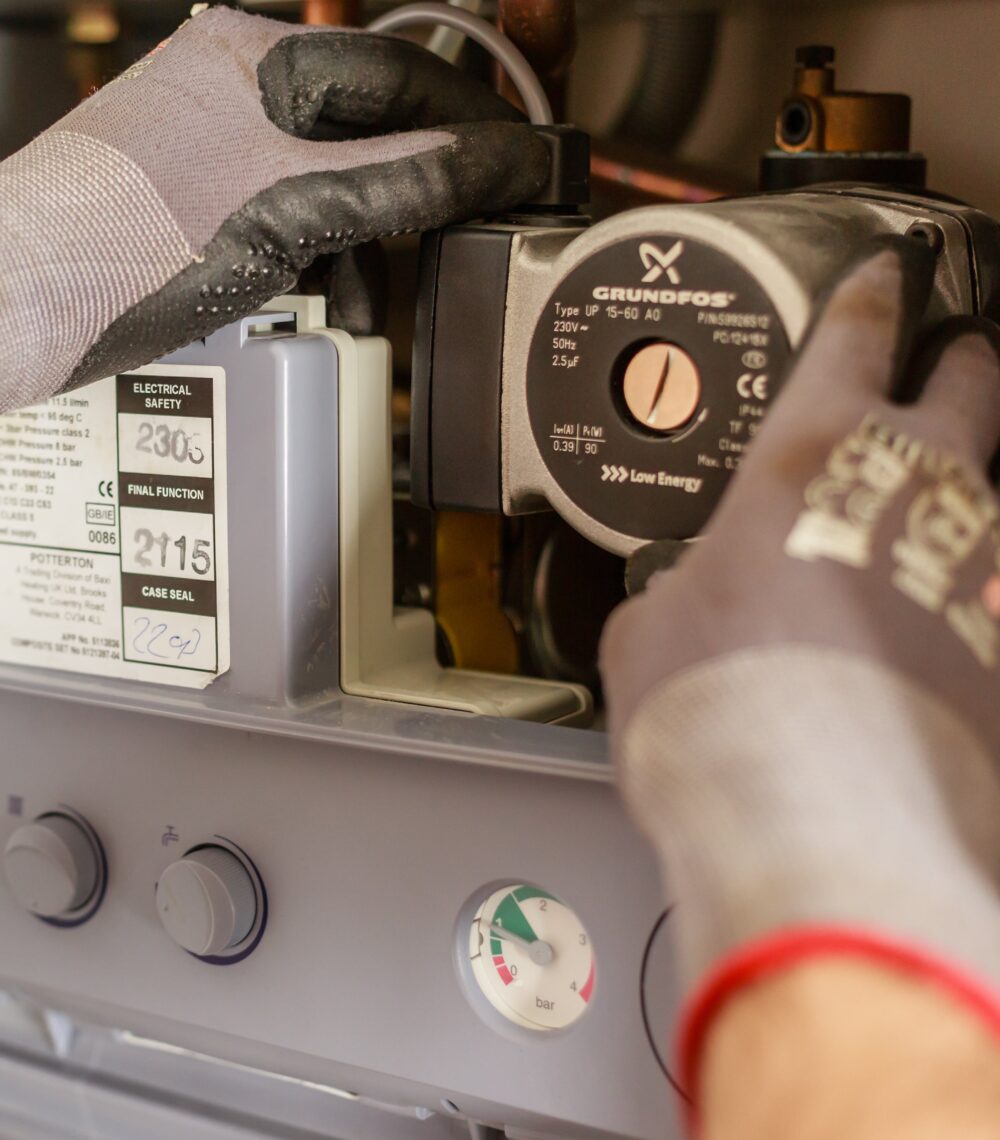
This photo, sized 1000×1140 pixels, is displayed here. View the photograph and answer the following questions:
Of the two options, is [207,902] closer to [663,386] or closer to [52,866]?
[52,866]

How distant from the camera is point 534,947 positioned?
588 mm

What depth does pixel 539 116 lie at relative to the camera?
29.5 inches

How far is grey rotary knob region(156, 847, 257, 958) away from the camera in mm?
618

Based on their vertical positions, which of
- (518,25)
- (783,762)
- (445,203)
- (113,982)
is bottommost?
(113,982)

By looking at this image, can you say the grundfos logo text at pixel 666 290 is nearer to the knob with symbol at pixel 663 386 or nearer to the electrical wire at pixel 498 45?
the knob with symbol at pixel 663 386

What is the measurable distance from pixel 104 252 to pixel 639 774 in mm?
357

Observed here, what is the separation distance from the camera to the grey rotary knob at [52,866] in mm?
670

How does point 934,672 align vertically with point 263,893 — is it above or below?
above

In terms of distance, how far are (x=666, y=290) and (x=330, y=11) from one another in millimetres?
501

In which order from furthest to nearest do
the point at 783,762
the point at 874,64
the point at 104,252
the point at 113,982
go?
the point at 874,64, the point at 113,982, the point at 104,252, the point at 783,762

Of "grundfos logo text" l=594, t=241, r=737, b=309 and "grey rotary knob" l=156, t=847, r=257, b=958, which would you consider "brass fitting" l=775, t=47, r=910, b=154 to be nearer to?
"grundfos logo text" l=594, t=241, r=737, b=309

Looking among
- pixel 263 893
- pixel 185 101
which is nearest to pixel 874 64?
pixel 185 101

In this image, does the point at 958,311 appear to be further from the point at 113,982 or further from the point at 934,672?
the point at 113,982

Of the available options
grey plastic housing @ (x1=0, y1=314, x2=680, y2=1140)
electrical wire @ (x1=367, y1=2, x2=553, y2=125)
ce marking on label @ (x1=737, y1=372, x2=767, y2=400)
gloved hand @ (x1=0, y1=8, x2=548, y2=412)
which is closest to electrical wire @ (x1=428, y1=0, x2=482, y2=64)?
electrical wire @ (x1=367, y1=2, x2=553, y2=125)
